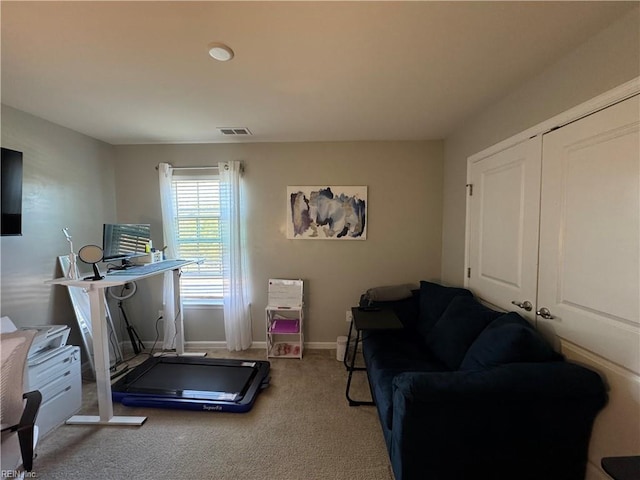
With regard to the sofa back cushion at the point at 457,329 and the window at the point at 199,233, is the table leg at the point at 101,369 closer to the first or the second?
the window at the point at 199,233

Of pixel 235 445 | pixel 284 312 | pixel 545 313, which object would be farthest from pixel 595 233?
pixel 284 312

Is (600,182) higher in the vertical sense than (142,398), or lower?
higher

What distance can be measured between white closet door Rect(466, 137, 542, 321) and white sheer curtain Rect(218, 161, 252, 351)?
249cm

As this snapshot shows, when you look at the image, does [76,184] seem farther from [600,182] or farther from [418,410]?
[600,182]

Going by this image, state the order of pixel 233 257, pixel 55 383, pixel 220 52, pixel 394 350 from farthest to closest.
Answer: pixel 233 257 → pixel 394 350 → pixel 55 383 → pixel 220 52

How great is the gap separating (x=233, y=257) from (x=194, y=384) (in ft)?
4.41

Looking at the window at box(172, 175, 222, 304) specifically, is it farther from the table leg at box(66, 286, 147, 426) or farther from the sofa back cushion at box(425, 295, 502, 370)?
the sofa back cushion at box(425, 295, 502, 370)

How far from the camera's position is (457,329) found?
203 cm

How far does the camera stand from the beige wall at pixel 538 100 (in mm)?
1261

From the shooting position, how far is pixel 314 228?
10.5 feet

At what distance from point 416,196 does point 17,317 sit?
397cm

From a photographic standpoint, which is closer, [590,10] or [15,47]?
[590,10]

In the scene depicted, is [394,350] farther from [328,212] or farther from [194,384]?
[194,384]

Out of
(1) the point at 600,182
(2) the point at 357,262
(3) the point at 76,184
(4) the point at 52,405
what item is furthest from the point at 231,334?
(1) the point at 600,182
